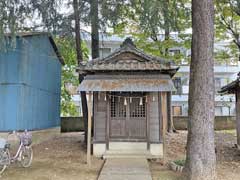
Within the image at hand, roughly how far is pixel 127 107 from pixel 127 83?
126 centimetres

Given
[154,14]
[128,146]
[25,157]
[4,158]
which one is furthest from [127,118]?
[4,158]

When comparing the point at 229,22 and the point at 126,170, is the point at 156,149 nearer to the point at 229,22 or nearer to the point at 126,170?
the point at 126,170

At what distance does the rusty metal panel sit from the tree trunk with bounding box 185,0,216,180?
285 cm

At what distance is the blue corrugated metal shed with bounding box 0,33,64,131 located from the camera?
40.4 feet

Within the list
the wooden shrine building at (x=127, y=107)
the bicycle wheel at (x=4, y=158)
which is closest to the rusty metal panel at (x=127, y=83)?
the wooden shrine building at (x=127, y=107)

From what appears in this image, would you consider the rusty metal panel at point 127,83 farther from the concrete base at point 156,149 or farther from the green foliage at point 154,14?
the concrete base at point 156,149

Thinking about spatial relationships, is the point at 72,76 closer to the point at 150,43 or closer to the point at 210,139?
the point at 150,43

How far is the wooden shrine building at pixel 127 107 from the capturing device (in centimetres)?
1169

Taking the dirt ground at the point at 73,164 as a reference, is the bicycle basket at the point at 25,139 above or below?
above

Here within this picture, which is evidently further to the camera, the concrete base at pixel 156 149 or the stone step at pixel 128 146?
the stone step at pixel 128 146

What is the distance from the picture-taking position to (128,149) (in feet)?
39.3

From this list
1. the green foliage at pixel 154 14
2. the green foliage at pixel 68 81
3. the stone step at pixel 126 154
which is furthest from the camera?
the green foliage at pixel 68 81

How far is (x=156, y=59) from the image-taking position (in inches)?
468

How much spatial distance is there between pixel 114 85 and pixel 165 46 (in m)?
9.11
